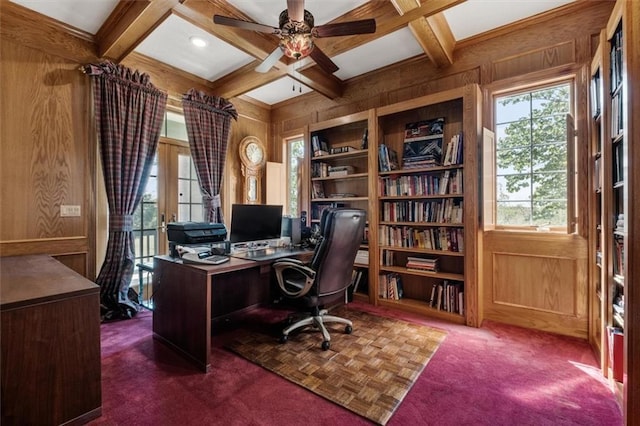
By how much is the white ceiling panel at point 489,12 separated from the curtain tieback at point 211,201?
3.24m

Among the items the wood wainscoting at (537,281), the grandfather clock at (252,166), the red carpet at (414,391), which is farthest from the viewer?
the grandfather clock at (252,166)

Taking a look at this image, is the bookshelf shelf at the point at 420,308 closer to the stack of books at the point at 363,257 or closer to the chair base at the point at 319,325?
the stack of books at the point at 363,257

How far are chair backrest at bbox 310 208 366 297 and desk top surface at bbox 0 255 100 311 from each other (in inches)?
54.0

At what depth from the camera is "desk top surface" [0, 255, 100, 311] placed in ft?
4.28

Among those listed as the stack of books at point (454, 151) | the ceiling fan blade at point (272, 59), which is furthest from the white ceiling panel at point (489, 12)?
the ceiling fan blade at point (272, 59)

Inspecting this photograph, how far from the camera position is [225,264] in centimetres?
207

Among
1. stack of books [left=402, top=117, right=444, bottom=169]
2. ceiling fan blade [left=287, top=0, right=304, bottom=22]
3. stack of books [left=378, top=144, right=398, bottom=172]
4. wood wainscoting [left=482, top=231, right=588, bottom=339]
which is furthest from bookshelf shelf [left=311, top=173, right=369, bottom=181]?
ceiling fan blade [left=287, top=0, right=304, bottom=22]

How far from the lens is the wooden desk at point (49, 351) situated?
1.26 metres

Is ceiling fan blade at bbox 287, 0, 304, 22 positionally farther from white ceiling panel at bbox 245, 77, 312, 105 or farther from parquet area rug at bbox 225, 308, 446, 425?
parquet area rug at bbox 225, 308, 446, 425

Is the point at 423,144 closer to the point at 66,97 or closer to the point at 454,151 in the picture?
the point at 454,151

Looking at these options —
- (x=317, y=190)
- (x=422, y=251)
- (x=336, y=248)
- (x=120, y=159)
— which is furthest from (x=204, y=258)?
(x=422, y=251)

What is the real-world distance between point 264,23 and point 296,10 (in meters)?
0.93

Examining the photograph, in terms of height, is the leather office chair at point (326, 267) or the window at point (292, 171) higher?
the window at point (292, 171)

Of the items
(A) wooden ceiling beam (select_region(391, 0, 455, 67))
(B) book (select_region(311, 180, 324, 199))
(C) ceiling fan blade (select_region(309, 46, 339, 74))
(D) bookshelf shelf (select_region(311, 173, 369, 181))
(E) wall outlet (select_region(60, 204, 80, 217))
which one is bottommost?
(E) wall outlet (select_region(60, 204, 80, 217))
